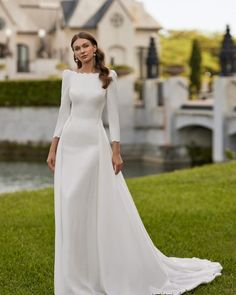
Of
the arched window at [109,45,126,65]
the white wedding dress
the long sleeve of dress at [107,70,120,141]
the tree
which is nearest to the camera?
the white wedding dress

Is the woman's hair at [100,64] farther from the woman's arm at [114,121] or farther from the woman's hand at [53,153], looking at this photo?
the woman's hand at [53,153]

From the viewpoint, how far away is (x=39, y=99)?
3781cm

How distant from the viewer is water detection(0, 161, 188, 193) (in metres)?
26.0

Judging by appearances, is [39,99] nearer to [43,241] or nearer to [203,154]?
[203,154]

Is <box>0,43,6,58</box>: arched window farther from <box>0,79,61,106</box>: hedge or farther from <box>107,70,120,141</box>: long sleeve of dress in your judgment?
<box>107,70,120,141</box>: long sleeve of dress

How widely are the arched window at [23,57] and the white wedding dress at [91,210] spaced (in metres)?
47.0

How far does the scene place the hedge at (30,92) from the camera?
124ft

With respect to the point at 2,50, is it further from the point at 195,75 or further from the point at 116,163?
the point at 116,163

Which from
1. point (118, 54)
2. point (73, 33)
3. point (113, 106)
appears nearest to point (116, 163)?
point (113, 106)

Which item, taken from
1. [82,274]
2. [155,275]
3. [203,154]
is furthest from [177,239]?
[203,154]

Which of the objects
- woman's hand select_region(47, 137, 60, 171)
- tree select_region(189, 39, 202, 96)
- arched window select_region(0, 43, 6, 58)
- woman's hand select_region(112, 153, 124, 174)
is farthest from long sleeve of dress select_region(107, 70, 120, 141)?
arched window select_region(0, 43, 6, 58)

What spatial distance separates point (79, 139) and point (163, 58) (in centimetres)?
6664

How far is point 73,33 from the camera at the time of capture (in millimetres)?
51844

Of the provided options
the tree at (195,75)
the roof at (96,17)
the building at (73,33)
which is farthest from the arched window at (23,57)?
the tree at (195,75)
